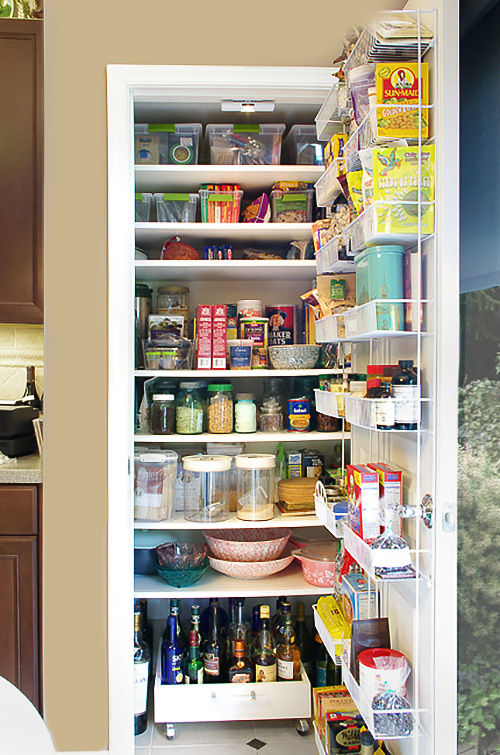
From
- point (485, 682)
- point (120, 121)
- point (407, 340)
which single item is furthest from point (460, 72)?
point (485, 682)

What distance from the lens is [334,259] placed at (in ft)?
5.17

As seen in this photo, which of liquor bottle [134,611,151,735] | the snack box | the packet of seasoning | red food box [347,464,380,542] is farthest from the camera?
liquor bottle [134,611,151,735]

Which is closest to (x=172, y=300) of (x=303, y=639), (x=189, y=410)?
(x=189, y=410)

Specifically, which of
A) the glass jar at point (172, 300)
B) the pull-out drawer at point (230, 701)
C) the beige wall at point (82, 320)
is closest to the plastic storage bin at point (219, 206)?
the glass jar at point (172, 300)

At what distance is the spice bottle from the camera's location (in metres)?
1.30

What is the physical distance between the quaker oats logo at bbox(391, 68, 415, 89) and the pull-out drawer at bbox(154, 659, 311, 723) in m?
1.97

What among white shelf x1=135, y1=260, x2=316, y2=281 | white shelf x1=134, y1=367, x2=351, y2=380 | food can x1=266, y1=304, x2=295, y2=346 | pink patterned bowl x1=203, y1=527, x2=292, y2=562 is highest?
white shelf x1=135, y1=260, x2=316, y2=281

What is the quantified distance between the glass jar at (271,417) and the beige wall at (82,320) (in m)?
0.74

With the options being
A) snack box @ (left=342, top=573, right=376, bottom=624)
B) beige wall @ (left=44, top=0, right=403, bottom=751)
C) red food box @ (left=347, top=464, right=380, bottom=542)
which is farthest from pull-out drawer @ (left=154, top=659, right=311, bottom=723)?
red food box @ (left=347, top=464, right=380, bottom=542)

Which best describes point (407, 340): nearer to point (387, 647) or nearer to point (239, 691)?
point (387, 647)

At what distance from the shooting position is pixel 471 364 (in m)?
1.30

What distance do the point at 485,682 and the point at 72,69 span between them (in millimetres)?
2046

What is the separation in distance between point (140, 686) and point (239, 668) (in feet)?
1.19

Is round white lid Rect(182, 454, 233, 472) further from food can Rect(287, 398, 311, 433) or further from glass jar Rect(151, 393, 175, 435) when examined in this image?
food can Rect(287, 398, 311, 433)
